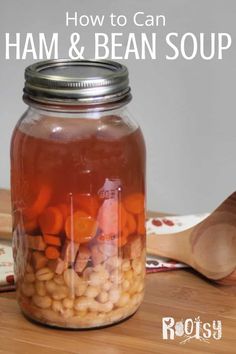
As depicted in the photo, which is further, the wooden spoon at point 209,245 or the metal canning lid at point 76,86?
the wooden spoon at point 209,245

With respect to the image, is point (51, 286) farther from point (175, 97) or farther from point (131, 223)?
point (175, 97)

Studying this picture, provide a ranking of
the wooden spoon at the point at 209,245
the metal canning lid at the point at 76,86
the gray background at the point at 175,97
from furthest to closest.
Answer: the gray background at the point at 175,97 → the wooden spoon at the point at 209,245 → the metal canning lid at the point at 76,86

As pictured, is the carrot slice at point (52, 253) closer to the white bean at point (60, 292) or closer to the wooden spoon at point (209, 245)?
the white bean at point (60, 292)

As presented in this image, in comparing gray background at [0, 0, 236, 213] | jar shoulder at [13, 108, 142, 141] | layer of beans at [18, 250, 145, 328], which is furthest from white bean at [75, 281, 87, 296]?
gray background at [0, 0, 236, 213]

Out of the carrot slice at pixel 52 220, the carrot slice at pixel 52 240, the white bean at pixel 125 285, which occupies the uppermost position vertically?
the carrot slice at pixel 52 220

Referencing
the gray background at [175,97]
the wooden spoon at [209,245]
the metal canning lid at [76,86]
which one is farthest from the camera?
the gray background at [175,97]

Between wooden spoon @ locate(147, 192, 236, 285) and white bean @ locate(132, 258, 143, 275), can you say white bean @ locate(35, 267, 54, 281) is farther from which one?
wooden spoon @ locate(147, 192, 236, 285)

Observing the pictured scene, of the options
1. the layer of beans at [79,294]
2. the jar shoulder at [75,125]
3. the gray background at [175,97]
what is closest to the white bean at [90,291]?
the layer of beans at [79,294]
